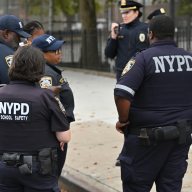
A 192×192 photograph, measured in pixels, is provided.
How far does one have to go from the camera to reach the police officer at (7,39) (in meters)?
4.77

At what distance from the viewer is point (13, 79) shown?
3648 millimetres

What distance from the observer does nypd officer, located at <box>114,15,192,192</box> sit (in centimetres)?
400

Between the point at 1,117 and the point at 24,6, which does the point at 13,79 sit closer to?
the point at 1,117

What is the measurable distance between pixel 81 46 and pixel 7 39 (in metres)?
13.9

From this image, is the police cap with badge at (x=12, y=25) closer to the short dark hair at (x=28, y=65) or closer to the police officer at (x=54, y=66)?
the police officer at (x=54, y=66)

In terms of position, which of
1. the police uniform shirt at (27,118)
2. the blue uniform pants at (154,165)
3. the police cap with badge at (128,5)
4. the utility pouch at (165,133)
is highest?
the police cap with badge at (128,5)

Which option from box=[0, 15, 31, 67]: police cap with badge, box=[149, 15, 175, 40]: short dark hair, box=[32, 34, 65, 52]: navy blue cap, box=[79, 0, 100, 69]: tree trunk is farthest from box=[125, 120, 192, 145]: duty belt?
box=[79, 0, 100, 69]: tree trunk

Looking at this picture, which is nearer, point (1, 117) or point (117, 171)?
point (1, 117)

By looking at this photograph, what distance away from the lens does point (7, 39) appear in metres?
4.91

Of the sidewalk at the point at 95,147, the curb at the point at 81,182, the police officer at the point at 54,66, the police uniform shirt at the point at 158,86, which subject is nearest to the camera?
the police uniform shirt at the point at 158,86

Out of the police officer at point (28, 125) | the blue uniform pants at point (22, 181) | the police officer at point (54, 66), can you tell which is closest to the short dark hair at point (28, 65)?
the police officer at point (28, 125)

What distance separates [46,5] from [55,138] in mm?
25350

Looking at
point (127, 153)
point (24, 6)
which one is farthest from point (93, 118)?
point (24, 6)

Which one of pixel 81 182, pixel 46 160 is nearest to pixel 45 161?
pixel 46 160
